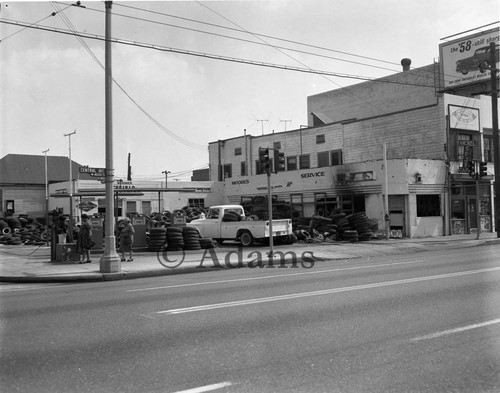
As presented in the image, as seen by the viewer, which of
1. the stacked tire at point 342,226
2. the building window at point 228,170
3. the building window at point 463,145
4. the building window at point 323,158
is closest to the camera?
the stacked tire at point 342,226

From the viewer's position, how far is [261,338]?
6.43 m

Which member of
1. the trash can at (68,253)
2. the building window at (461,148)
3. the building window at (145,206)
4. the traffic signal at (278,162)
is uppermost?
the building window at (461,148)

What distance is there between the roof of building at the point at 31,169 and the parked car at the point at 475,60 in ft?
143

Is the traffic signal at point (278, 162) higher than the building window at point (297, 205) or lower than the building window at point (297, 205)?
higher

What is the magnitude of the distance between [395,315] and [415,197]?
2232 cm

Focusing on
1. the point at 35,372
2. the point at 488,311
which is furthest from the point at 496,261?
the point at 35,372

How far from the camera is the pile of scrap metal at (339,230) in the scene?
26070 millimetres

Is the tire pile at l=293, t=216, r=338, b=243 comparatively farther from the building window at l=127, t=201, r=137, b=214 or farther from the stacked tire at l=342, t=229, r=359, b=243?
the building window at l=127, t=201, r=137, b=214

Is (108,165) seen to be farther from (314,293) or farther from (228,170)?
(228,170)

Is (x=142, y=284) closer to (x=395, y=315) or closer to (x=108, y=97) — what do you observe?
(x=108, y=97)

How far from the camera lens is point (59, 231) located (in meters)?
18.1

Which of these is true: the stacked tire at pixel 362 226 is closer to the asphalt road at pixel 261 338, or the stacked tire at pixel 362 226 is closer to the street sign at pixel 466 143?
the street sign at pixel 466 143

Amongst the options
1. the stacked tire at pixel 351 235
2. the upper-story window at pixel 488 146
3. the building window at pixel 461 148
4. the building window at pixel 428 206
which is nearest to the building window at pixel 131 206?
the stacked tire at pixel 351 235

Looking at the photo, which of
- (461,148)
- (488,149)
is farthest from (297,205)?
(488,149)
